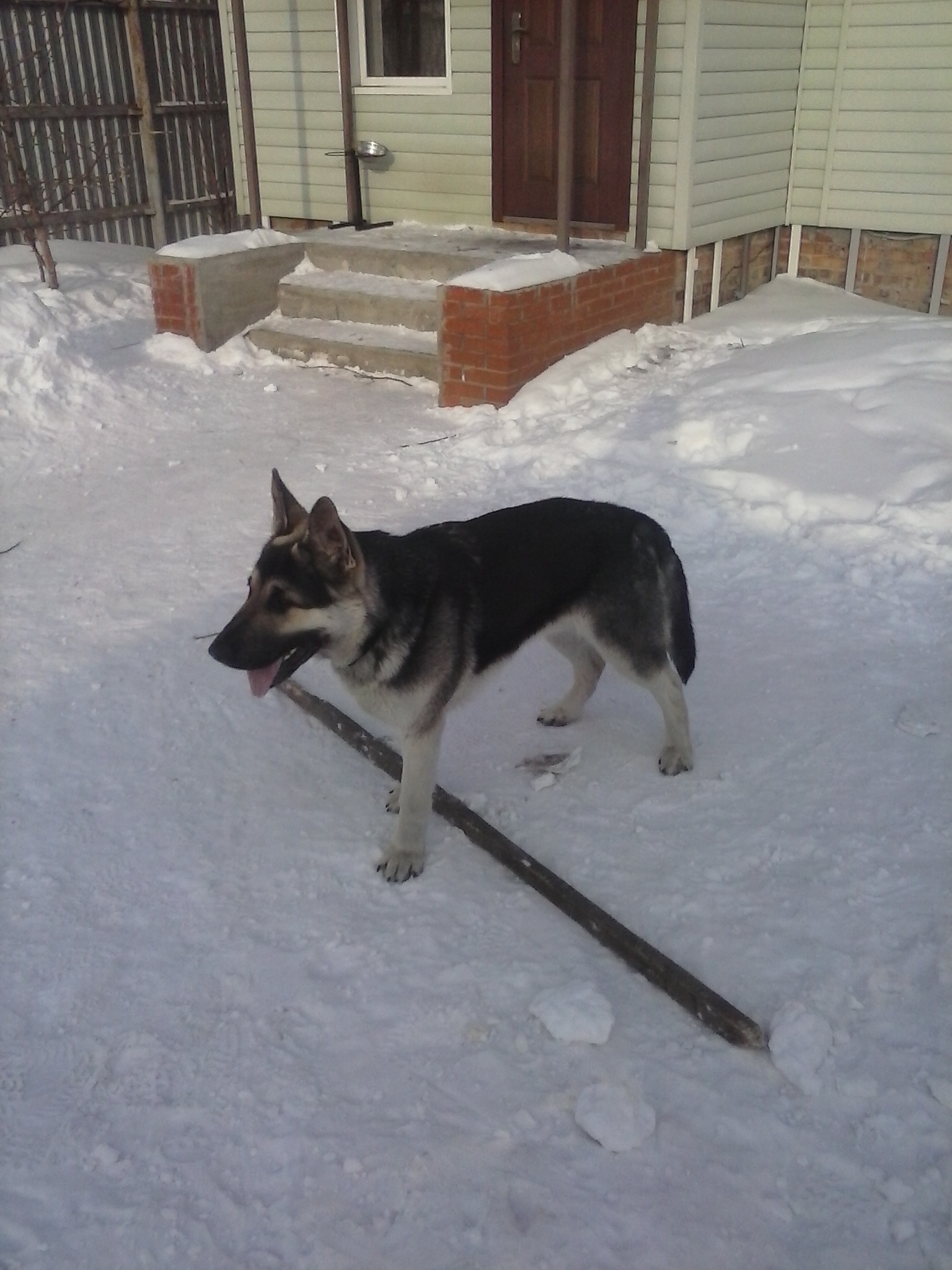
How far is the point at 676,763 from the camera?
381 centimetres

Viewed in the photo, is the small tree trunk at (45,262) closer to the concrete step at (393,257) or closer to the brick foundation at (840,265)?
the concrete step at (393,257)

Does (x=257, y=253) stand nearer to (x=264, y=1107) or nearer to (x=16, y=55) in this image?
(x=16, y=55)

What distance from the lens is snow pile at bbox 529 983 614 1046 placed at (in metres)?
2.69

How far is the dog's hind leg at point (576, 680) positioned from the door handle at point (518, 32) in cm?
728

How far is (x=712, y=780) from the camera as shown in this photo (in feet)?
12.4

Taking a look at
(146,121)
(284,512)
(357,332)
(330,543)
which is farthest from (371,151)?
(330,543)

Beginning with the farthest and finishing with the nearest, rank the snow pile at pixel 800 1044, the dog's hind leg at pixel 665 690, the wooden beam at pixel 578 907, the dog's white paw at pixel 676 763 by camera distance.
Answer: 1. the dog's white paw at pixel 676 763
2. the dog's hind leg at pixel 665 690
3. the wooden beam at pixel 578 907
4. the snow pile at pixel 800 1044

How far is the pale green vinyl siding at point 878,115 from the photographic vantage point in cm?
914

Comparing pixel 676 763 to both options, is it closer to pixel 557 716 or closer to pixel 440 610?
pixel 557 716

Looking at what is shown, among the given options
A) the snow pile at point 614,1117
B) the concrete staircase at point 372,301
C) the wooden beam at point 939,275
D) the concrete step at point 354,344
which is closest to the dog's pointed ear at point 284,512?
the snow pile at point 614,1117

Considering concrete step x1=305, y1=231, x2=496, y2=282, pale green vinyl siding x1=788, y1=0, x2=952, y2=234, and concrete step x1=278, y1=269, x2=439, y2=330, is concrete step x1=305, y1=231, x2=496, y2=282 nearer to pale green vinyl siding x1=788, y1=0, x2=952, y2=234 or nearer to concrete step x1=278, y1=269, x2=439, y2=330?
concrete step x1=278, y1=269, x2=439, y2=330

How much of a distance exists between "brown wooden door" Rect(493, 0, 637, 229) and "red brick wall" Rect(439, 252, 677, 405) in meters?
1.24

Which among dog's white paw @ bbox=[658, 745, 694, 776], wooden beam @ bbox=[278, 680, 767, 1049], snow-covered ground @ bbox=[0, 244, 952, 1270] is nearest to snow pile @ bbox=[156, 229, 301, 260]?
snow-covered ground @ bbox=[0, 244, 952, 1270]

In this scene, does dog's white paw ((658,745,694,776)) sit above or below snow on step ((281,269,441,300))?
below
